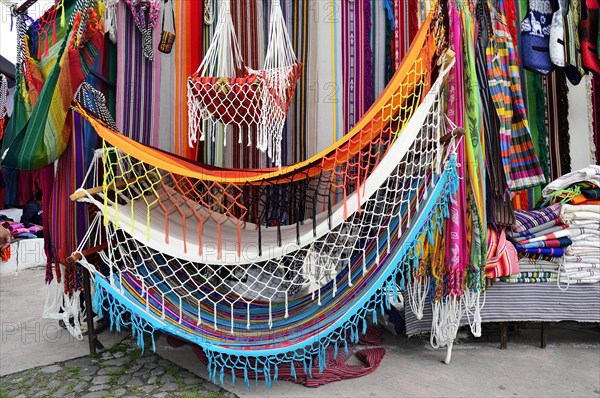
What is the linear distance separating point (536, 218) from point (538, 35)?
0.90 metres

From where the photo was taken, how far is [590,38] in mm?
2314

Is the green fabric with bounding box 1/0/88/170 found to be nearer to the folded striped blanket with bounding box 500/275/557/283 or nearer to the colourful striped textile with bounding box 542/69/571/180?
the folded striped blanket with bounding box 500/275/557/283

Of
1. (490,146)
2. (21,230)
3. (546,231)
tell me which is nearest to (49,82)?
(490,146)

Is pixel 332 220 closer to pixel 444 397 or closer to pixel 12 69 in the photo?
pixel 444 397

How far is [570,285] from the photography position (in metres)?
2.37

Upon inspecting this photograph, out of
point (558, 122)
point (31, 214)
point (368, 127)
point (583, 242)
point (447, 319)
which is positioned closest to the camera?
point (368, 127)

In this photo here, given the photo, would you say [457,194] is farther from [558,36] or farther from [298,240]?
[558,36]

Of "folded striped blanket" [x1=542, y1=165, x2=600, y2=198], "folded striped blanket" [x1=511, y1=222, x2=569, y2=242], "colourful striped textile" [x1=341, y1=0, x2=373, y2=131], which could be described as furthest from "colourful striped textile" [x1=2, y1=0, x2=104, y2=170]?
"folded striped blanket" [x1=542, y1=165, x2=600, y2=198]

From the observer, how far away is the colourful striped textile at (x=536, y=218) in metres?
2.39

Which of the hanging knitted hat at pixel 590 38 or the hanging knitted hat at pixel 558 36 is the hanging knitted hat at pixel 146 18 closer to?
the hanging knitted hat at pixel 558 36

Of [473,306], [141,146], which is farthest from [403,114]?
[141,146]

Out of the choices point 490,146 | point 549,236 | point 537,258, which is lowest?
point 537,258

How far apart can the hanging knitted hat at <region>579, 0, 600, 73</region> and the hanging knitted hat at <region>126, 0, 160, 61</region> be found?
6.75 ft

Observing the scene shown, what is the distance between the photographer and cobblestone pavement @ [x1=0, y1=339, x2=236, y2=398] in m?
1.90
